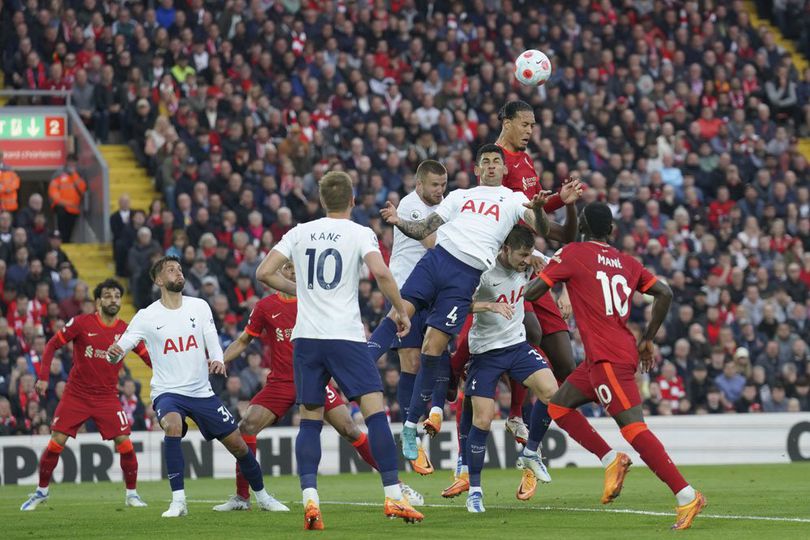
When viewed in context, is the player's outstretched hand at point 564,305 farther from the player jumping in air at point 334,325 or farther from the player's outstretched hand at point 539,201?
the player jumping in air at point 334,325

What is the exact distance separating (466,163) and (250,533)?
51.4 ft

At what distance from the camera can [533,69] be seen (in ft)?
47.9

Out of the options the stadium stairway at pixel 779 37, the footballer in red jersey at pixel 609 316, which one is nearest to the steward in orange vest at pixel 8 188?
the footballer in red jersey at pixel 609 316

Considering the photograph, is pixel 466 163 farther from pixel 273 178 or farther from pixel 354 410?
pixel 354 410

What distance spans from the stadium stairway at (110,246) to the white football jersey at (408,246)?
31.6 feet

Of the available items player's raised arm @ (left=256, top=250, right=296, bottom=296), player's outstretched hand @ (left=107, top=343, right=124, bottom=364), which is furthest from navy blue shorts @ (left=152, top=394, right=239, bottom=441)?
player's raised arm @ (left=256, top=250, right=296, bottom=296)

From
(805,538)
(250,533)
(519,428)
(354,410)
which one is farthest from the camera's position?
(354,410)

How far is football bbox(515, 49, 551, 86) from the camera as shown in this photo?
14.6 metres

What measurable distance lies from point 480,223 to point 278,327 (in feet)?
8.89

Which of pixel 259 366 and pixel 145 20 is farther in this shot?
pixel 145 20

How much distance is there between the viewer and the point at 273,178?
982 inches

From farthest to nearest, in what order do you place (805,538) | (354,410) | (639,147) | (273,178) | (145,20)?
(639,147)
(145,20)
(273,178)
(354,410)
(805,538)

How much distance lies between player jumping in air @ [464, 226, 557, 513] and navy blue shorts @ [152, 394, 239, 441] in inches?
88.1

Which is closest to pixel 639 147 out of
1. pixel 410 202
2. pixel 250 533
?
pixel 410 202
